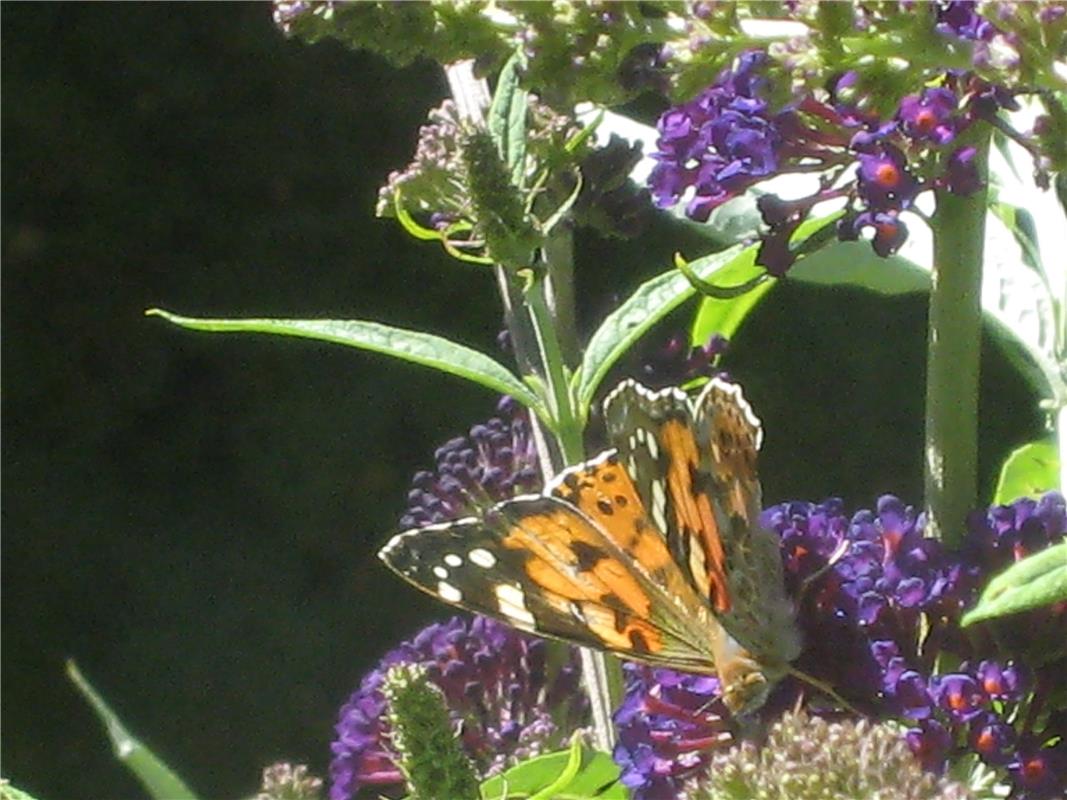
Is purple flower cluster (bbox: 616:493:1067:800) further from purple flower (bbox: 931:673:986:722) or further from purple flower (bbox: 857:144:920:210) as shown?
purple flower (bbox: 857:144:920:210)

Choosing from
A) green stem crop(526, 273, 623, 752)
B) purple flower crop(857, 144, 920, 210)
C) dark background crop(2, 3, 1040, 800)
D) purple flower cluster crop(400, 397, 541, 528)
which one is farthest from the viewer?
dark background crop(2, 3, 1040, 800)

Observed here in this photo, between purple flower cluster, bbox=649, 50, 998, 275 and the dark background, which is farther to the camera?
the dark background

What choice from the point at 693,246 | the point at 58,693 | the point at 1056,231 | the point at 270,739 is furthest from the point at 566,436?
the point at 58,693

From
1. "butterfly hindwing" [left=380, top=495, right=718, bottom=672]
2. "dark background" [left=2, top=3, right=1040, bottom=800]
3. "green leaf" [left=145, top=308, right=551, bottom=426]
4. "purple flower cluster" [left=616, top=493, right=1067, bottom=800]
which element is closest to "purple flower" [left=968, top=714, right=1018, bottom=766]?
"purple flower cluster" [left=616, top=493, right=1067, bottom=800]

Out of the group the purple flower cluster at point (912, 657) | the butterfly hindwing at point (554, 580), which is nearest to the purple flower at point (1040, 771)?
the purple flower cluster at point (912, 657)

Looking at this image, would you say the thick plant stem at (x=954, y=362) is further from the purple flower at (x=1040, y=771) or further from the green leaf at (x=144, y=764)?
the green leaf at (x=144, y=764)

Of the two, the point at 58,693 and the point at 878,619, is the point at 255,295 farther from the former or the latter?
the point at 878,619

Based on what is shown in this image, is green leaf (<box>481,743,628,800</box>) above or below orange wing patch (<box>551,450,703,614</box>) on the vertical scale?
below
